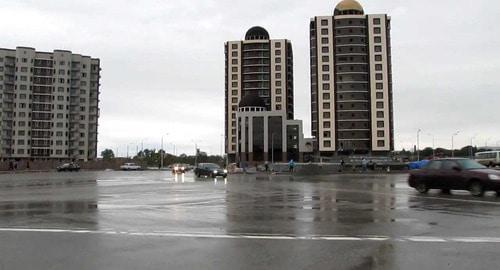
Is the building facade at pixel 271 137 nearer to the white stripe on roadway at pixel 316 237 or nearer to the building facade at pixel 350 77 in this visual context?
the building facade at pixel 350 77

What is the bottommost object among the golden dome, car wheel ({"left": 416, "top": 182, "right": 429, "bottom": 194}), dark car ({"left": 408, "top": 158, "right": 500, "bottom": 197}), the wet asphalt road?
the wet asphalt road

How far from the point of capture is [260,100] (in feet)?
433

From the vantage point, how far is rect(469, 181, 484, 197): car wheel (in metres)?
18.5

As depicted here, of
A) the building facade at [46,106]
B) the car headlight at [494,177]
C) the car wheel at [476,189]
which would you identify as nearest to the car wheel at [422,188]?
the car wheel at [476,189]

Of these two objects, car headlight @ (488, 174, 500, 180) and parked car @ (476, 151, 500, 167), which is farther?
parked car @ (476, 151, 500, 167)

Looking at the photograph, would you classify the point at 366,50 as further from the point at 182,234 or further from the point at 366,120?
the point at 182,234

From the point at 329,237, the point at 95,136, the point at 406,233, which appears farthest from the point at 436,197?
the point at 95,136

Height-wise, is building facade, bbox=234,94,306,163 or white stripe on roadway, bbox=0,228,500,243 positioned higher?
building facade, bbox=234,94,306,163

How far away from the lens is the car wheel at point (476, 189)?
18516mm

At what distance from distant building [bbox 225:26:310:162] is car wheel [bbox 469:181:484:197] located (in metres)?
106

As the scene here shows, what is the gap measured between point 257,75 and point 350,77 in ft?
95.8

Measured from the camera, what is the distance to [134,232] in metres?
10.2

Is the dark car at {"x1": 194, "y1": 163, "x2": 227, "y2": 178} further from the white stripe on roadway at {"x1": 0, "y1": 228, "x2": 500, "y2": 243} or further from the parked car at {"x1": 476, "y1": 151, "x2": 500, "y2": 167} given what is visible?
the white stripe on roadway at {"x1": 0, "y1": 228, "x2": 500, "y2": 243}

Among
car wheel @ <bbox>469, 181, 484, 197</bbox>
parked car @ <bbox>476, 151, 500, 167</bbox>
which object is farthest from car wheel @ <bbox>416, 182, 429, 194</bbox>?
parked car @ <bbox>476, 151, 500, 167</bbox>
